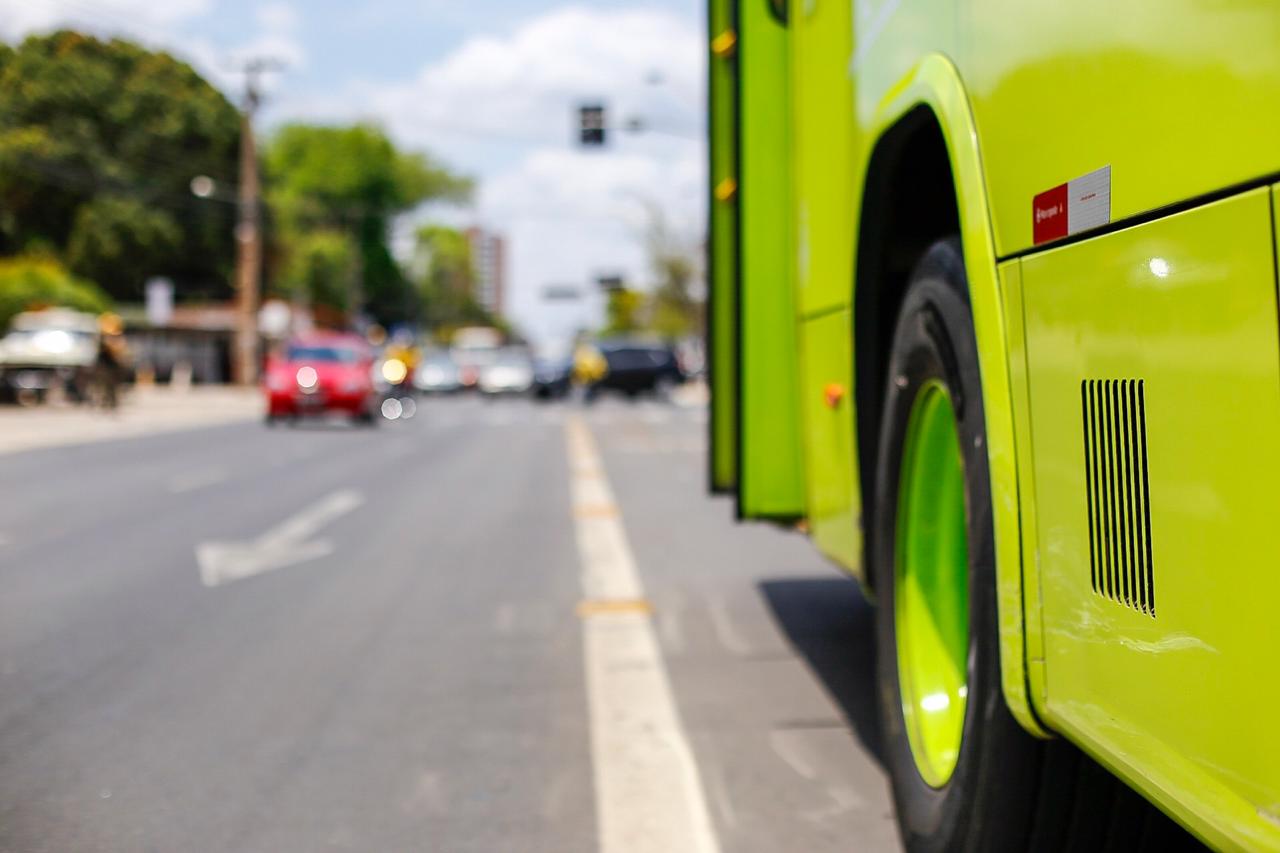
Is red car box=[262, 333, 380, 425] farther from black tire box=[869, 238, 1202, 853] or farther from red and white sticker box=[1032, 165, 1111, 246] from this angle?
red and white sticker box=[1032, 165, 1111, 246]

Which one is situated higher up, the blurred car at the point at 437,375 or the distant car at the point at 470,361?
the distant car at the point at 470,361

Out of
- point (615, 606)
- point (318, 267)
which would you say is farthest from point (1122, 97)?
point (318, 267)

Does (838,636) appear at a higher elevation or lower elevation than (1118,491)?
lower

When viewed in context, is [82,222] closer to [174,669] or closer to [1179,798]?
[174,669]

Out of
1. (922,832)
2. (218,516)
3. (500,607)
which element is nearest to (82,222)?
(218,516)

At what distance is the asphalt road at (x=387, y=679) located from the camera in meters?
3.54

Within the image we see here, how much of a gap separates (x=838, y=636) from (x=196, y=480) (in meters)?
9.34

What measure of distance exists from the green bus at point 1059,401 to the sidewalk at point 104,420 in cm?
1638

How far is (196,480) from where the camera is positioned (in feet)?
45.3

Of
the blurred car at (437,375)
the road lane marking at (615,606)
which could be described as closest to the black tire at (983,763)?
the road lane marking at (615,606)

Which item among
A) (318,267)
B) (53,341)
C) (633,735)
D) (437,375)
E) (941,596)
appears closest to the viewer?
(941,596)

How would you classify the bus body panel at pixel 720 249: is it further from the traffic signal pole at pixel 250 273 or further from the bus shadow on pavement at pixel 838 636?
the traffic signal pole at pixel 250 273

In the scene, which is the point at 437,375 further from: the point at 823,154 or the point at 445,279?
the point at 445,279

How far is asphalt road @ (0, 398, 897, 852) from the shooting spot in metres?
3.54
